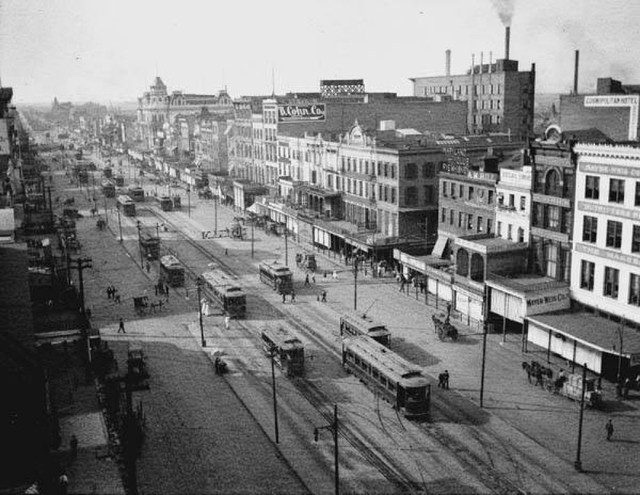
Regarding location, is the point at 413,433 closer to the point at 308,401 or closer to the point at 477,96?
the point at 308,401

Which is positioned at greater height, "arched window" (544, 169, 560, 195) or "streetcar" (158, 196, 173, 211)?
"arched window" (544, 169, 560, 195)

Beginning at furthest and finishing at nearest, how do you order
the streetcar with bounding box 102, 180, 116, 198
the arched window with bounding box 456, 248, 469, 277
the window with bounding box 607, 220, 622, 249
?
the streetcar with bounding box 102, 180, 116, 198 → the arched window with bounding box 456, 248, 469, 277 → the window with bounding box 607, 220, 622, 249

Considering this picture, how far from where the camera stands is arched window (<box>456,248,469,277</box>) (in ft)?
196

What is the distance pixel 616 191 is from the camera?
47938 millimetres

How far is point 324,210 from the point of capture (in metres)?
92.2

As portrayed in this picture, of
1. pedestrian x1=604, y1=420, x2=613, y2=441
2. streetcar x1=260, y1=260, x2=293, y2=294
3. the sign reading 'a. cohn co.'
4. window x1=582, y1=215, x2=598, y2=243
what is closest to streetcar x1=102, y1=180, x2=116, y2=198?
the sign reading 'a. cohn co.'

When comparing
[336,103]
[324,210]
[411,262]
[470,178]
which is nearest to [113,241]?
[324,210]

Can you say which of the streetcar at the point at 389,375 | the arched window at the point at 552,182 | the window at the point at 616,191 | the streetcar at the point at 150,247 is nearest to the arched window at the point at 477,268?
the arched window at the point at 552,182

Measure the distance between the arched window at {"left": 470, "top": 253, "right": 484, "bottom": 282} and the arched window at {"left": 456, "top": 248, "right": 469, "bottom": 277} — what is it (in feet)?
1.87

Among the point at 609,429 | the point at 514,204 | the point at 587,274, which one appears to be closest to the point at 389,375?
the point at 609,429

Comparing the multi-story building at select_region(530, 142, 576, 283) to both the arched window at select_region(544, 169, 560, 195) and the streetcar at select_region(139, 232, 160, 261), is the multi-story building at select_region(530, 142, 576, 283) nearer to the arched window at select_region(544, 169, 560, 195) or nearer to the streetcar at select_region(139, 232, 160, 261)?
the arched window at select_region(544, 169, 560, 195)

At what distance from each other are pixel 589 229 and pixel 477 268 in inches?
449

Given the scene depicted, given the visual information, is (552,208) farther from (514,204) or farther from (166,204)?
(166,204)

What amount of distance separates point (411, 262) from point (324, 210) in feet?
86.5
